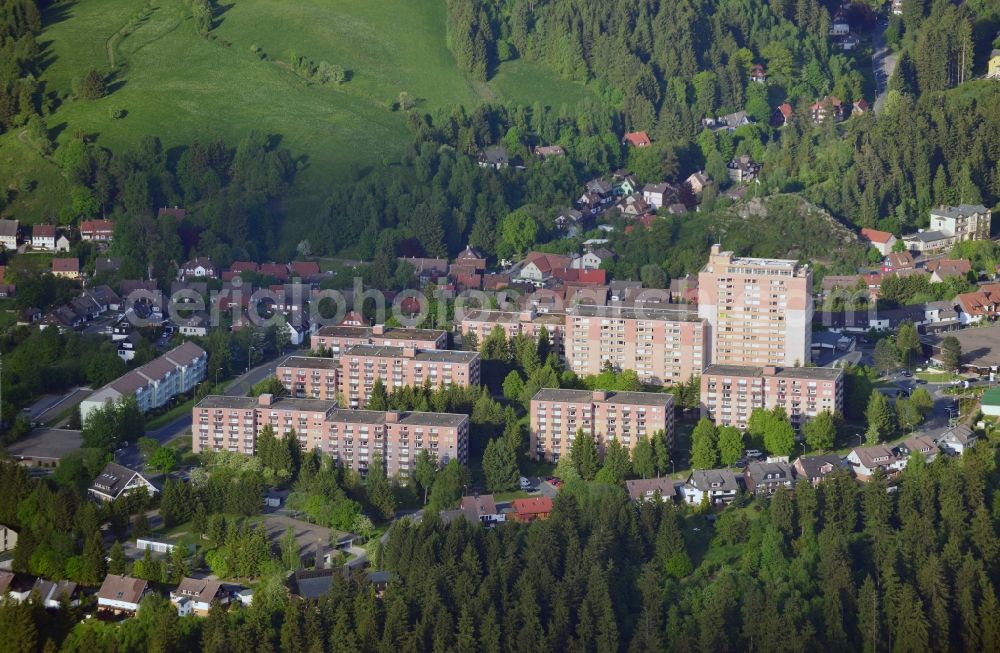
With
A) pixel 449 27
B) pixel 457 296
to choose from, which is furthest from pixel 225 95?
pixel 457 296

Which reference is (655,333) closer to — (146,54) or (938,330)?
(938,330)

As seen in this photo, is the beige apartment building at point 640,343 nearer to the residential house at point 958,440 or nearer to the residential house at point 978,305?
the residential house at point 958,440

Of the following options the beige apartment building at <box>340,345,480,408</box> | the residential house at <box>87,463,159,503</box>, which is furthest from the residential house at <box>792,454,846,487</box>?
the residential house at <box>87,463,159,503</box>

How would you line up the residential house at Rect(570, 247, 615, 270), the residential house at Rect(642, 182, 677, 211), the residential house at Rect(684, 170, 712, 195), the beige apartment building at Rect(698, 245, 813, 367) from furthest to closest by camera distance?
the residential house at Rect(684, 170, 712, 195) < the residential house at Rect(642, 182, 677, 211) < the residential house at Rect(570, 247, 615, 270) < the beige apartment building at Rect(698, 245, 813, 367)

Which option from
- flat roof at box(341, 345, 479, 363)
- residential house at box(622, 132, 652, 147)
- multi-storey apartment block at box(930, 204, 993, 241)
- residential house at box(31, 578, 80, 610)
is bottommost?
residential house at box(31, 578, 80, 610)

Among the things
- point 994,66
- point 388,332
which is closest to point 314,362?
point 388,332

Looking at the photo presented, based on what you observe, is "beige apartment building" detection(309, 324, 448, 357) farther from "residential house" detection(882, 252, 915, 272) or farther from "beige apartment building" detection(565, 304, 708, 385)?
"residential house" detection(882, 252, 915, 272)

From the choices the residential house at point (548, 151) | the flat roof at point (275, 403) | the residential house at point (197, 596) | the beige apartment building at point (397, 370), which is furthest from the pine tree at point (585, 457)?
the residential house at point (548, 151)
